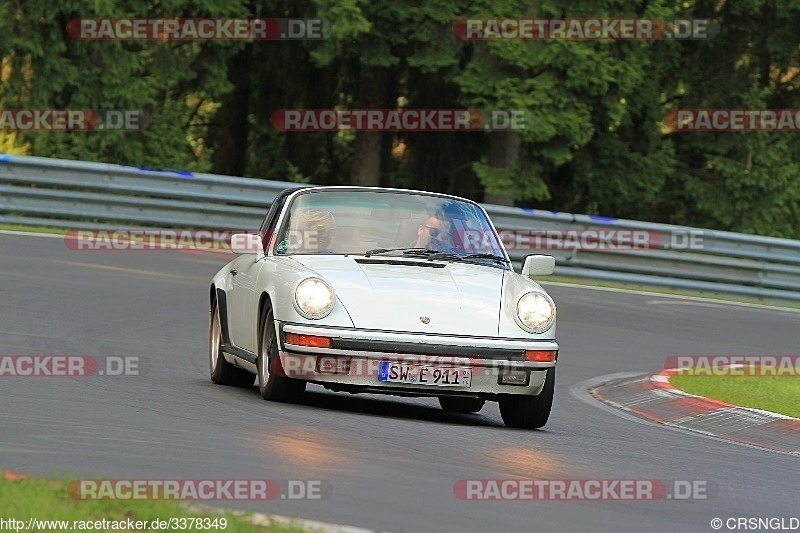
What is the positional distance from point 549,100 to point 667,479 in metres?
21.0

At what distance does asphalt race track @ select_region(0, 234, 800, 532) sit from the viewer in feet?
23.1

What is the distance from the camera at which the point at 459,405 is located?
11.6m

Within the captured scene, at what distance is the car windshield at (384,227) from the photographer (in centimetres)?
1077

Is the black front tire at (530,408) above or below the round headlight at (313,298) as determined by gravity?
below

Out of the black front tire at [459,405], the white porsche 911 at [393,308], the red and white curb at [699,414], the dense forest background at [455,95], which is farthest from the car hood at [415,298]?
the dense forest background at [455,95]

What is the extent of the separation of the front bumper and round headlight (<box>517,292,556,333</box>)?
144 millimetres

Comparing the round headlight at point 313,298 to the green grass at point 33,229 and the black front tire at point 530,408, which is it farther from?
the green grass at point 33,229

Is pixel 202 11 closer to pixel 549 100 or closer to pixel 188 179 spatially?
pixel 549 100

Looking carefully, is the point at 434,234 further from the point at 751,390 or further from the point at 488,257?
the point at 751,390

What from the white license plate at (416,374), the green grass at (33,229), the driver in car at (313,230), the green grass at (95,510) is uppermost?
the driver in car at (313,230)

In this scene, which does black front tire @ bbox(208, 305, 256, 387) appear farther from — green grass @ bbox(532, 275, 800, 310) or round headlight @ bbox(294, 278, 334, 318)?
green grass @ bbox(532, 275, 800, 310)

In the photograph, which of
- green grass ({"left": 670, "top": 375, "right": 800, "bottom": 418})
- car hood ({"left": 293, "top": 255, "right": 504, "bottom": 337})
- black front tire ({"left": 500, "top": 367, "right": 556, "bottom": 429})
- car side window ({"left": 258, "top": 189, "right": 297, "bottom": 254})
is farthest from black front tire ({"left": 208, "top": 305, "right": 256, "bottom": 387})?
green grass ({"left": 670, "top": 375, "right": 800, "bottom": 418})

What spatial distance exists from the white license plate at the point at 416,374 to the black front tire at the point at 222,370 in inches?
80.3


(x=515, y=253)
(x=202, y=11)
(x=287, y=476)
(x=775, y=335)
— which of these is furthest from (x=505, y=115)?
(x=287, y=476)
